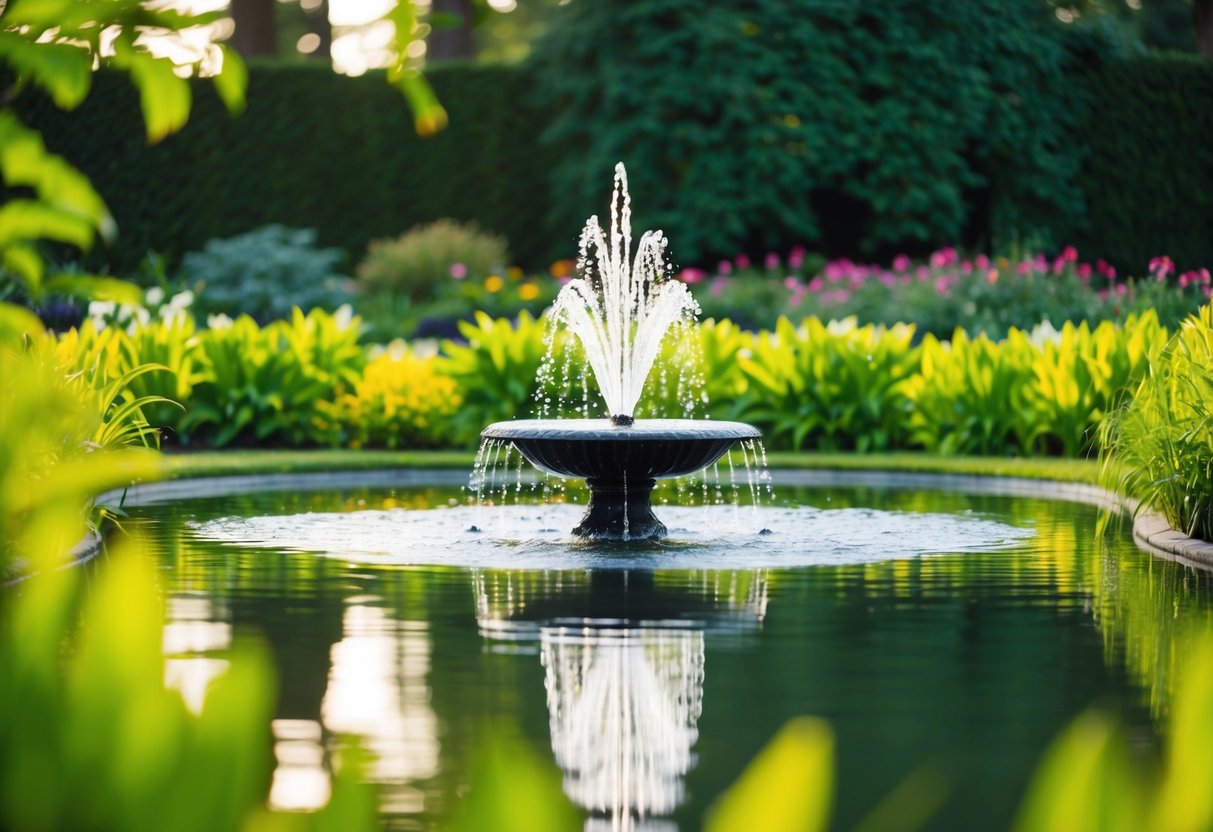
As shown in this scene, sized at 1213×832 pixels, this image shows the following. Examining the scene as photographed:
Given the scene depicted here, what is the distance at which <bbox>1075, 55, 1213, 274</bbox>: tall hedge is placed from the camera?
2681cm

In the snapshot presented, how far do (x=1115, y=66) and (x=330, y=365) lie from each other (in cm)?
1460

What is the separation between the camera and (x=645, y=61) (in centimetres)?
2608

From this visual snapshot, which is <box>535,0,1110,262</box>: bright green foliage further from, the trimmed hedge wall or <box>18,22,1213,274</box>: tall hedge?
the trimmed hedge wall

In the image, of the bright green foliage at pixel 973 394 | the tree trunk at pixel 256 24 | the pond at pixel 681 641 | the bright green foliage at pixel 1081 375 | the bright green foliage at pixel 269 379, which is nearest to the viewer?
the pond at pixel 681 641

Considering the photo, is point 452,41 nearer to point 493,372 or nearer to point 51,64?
point 493,372

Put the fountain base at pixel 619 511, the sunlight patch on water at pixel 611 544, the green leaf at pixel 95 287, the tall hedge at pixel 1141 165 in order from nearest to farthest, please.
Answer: the green leaf at pixel 95 287 → the sunlight patch on water at pixel 611 544 → the fountain base at pixel 619 511 → the tall hedge at pixel 1141 165

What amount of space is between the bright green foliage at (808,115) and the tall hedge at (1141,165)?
Answer: 0.53 meters

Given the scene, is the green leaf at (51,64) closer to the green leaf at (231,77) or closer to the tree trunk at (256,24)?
the green leaf at (231,77)

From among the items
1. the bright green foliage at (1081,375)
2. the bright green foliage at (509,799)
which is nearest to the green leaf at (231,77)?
the bright green foliage at (509,799)

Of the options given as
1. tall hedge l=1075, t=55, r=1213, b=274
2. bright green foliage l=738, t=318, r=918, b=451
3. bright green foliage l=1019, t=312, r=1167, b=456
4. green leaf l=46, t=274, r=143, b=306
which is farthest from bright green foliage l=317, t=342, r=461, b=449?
green leaf l=46, t=274, r=143, b=306

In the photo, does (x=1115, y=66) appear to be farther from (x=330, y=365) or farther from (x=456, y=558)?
(x=456, y=558)

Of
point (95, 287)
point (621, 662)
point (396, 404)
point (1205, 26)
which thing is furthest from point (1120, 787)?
point (1205, 26)

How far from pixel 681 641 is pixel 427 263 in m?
17.6

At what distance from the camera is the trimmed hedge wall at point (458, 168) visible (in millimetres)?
25672
